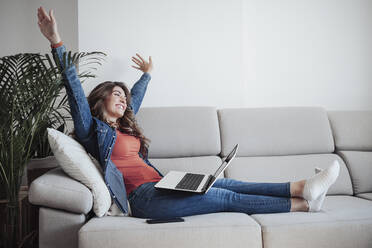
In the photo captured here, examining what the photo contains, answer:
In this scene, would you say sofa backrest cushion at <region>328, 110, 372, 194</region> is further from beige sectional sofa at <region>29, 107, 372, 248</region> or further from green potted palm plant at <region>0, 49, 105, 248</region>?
green potted palm plant at <region>0, 49, 105, 248</region>

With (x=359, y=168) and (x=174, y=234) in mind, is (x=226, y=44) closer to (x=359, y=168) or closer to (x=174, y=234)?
(x=359, y=168)

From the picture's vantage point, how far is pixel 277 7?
2.47 m

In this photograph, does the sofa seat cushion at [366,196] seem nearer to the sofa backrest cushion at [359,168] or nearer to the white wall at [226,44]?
the sofa backrest cushion at [359,168]

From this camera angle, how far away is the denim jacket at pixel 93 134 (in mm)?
1374

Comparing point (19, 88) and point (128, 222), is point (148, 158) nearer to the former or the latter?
point (128, 222)

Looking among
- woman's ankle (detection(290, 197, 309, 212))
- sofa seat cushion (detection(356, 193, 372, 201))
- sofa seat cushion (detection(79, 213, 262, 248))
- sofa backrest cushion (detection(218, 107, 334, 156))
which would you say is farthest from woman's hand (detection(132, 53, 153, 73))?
sofa seat cushion (detection(356, 193, 372, 201))

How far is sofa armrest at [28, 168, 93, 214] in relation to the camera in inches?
47.3

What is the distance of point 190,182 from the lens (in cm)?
144

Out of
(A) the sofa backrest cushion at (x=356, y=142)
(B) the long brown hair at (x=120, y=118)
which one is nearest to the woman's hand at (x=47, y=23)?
(B) the long brown hair at (x=120, y=118)

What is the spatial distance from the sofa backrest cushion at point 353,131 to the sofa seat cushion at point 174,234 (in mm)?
1170

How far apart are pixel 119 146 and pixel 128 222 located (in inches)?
18.2

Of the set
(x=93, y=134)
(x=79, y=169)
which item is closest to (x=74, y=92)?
(x=93, y=134)

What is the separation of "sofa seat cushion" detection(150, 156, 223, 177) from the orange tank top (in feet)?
0.65

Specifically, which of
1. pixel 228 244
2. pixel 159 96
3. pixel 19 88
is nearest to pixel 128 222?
pixel 228 244
